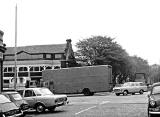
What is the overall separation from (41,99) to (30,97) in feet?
2.42

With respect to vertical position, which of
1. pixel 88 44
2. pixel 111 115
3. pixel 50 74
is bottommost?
pixel 111 115

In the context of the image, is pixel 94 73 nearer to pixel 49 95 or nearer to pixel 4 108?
pixel 49 95

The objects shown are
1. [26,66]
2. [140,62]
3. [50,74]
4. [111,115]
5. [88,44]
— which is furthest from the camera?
[140,62]

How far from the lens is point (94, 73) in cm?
4169

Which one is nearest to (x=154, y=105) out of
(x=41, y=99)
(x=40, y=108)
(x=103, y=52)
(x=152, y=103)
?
(x=152, y=103)

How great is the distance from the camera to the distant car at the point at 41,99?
1898 centimetres

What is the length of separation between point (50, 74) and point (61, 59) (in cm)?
3309

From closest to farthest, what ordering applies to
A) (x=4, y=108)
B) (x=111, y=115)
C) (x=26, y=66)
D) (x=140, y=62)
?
(x=4, y=108) < (x=111, y=115) < (x=26, y=66) < (x=140, y=62)

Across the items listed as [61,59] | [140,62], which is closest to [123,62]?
[61,59]

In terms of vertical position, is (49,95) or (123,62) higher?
(123,62)

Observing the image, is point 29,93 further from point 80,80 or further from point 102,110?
point 80,80

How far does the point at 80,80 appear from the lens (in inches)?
1684

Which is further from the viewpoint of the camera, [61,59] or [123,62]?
[61,59]

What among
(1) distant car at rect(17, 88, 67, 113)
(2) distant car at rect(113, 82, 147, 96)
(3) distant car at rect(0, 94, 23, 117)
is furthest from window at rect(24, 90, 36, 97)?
(2) distant car at rect(113, 82, 147, 96)
